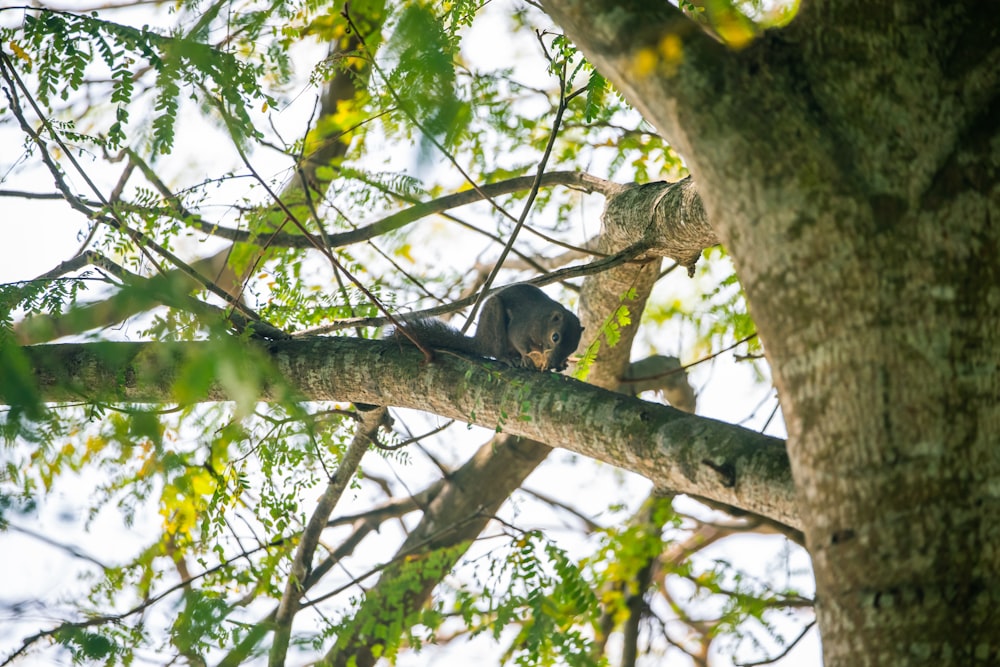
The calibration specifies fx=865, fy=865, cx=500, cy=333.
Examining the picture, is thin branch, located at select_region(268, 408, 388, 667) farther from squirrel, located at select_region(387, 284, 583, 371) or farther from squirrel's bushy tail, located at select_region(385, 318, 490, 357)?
squirrel, located at select_region(387, 284, 583, 371)

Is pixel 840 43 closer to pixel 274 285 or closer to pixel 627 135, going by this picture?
pixel 274 285

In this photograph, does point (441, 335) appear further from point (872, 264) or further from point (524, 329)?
point (872, 264)

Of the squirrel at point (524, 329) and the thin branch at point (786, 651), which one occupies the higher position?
the squirrel at point (524, 329)

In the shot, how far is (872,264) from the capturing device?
2.09 metres

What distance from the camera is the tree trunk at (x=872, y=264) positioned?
1970mm

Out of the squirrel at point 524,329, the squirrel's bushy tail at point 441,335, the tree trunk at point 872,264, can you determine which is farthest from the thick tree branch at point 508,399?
the squirrel at point 524,329

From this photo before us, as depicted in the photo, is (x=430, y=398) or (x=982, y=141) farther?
(x=430, y=398)

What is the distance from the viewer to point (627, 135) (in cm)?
691

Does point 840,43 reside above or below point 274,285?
below

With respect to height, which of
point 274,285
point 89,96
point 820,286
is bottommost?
point 820,286

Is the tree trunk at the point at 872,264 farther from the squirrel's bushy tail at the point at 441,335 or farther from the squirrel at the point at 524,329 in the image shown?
the squirrel at the point at 524,329

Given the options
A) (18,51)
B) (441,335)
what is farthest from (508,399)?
(18,51)

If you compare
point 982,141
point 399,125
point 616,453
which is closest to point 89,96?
point 399,125

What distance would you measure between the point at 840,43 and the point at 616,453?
1.84m
